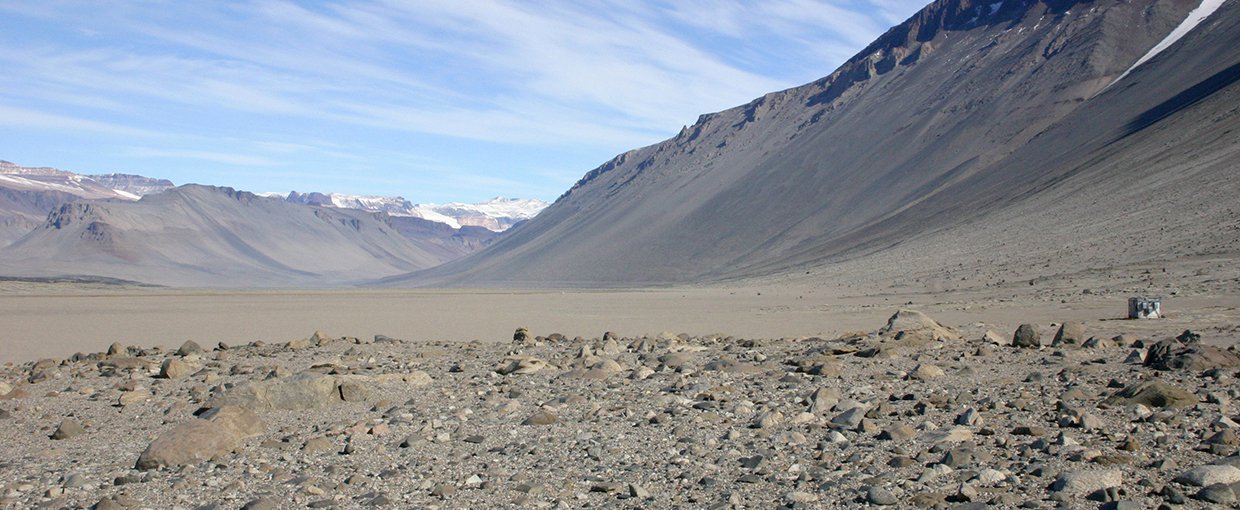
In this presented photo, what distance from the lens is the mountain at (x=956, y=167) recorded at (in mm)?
44031

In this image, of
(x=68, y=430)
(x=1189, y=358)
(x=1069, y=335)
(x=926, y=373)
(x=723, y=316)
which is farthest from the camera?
(x=723, y=316)

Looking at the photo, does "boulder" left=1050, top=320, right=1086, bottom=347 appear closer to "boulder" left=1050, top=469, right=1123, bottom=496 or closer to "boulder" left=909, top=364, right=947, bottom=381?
"boulder" left=909, top=364, right=947, bottom=381

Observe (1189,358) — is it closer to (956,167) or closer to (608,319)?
(608,319)

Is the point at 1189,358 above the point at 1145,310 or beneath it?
beneath

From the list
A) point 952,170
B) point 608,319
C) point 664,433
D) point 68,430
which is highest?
point 952,170

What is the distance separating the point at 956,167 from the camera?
81.6 m

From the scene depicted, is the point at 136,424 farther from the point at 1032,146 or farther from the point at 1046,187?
the point at 1032,146

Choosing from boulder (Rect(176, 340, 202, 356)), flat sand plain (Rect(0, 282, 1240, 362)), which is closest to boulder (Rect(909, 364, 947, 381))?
flat sand plain (Rect(0, 282, 1240, 362))

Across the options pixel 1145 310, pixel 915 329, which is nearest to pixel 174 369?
pixel 915 329

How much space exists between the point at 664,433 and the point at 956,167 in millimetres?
78719

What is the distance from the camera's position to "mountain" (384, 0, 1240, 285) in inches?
1734

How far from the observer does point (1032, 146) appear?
249 ft

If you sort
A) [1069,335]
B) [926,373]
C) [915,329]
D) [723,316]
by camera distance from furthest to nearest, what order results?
[723,316] → [915,329] → [1069,335] → [926,373]

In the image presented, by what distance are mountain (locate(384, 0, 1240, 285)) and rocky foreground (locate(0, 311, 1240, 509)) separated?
2494cm
